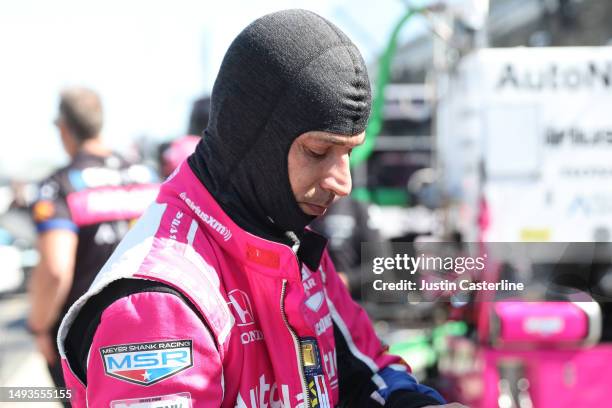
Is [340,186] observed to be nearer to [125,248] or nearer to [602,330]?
[125,248]

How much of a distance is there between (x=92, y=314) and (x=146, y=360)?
0.14 m

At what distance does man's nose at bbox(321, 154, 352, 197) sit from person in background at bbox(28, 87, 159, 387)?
5.32ft

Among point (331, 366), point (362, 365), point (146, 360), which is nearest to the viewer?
point (146, 360)

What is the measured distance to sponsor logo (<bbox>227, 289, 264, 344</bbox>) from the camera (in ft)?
3.59

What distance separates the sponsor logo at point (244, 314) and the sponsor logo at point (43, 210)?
5.56 feet

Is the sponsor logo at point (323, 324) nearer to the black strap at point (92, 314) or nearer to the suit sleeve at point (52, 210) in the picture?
the black strap at point (92, 314)

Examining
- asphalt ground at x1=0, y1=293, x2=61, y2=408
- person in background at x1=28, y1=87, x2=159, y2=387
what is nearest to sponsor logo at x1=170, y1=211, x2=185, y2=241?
asphalt ground at x1=0, y1=293, x2=61, y2=408

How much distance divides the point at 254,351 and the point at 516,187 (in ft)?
10.7

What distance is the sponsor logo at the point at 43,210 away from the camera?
2609 mm

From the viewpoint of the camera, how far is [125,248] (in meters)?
1.09

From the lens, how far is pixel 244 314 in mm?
1108

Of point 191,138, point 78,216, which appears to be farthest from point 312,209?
point 191,138

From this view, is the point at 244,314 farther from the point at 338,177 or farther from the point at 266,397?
the point at 338,177

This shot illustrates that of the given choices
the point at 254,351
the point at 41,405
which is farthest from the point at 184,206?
the point at 41,405
